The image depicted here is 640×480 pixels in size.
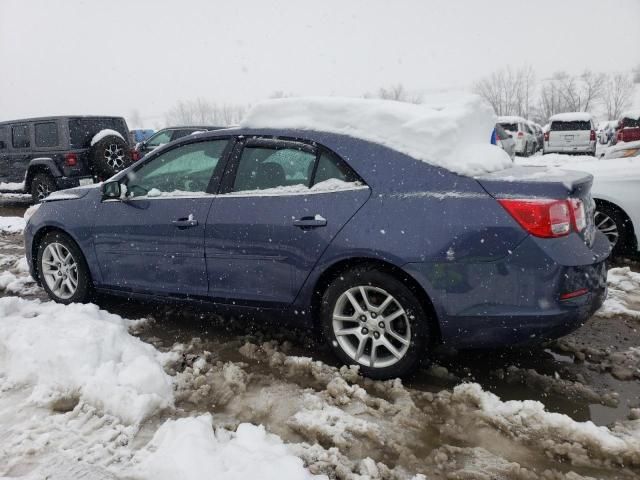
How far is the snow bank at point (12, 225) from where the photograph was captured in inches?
327

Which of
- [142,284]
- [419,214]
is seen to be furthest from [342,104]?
[142,284]

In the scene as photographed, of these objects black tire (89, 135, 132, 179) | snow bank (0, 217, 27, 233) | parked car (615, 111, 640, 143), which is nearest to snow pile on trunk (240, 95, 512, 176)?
snow bank (0, 217, 27, 233)

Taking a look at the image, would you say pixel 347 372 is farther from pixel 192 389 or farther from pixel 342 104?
pixel 342 104

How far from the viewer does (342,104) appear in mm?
3367

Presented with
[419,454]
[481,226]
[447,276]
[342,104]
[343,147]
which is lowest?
[419,454]

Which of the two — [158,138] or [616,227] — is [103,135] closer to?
[158,138]

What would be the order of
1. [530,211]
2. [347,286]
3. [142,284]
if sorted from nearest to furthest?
[530,211]
[347,286]
[142,284]

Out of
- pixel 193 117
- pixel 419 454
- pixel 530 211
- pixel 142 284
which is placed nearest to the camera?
pixel 419 454

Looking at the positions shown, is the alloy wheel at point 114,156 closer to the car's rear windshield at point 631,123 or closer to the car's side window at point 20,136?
the car's side window at point 20,136

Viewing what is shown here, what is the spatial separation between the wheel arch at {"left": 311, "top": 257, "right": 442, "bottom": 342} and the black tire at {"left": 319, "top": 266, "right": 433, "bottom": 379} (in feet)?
0.11

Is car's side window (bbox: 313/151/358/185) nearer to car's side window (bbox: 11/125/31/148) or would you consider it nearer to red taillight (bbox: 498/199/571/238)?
red taillight (bbox: 498/199/571/238)

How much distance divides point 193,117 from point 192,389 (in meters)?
138

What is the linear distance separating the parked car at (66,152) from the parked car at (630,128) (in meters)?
15.2

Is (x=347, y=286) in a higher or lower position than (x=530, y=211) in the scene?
lower
